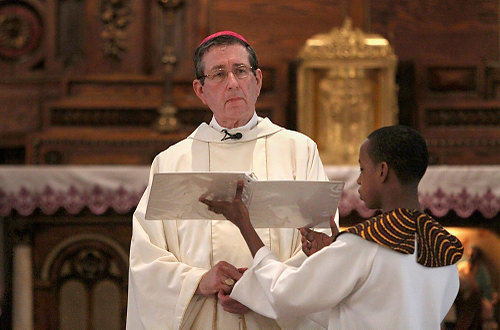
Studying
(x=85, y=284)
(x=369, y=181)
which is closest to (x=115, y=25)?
(x=85, y=284)

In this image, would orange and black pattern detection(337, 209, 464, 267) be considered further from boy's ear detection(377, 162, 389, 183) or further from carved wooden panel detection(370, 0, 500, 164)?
carved wooden panel detection(370, 0, 500, 164)

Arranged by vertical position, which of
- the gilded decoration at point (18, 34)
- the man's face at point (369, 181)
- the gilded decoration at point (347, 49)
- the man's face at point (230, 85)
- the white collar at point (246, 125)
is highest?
the gilded decoration at point (18, 34)

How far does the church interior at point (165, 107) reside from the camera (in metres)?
5.71

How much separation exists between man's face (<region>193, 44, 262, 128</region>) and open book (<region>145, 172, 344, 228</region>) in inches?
17.5

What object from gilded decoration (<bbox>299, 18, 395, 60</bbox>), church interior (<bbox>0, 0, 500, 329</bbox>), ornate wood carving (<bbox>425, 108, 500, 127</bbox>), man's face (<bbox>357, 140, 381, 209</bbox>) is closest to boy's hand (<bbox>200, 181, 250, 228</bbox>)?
man's face (<bbox>357, 140, 381, 209</bbox>)

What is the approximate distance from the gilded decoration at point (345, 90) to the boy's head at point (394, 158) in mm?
3786

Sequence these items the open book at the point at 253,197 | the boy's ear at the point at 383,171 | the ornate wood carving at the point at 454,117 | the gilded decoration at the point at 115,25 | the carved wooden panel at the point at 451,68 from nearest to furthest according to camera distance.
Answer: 1. the boy's ear at the point at 383,171
2. the open book at the point at 253,197
3. the carved wooden panel at the point at 451,68
4. the ornate wood carving at the point at 454,117
5. the gilded decoration at the point at 115,25

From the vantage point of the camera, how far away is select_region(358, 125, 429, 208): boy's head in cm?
291

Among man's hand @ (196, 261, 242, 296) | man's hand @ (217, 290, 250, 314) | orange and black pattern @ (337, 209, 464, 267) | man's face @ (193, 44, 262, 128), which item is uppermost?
man's face @ (193, 44, 262, 128)

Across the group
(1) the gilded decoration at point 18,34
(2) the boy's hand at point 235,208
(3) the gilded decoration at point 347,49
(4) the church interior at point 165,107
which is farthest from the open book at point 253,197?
(1) the gilded decoration at point 18,34

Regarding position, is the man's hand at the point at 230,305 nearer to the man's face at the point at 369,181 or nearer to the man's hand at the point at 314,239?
the man's hand at the point at 314,239

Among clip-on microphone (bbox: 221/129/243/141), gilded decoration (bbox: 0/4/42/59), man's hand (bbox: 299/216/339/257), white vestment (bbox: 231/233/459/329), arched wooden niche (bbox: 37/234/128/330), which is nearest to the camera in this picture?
white vestment (bbox: 231/233/459/329)

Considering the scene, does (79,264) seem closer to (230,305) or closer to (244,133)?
(244,133)

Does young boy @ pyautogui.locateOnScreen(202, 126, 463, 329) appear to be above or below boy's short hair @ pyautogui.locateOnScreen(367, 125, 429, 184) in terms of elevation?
below
